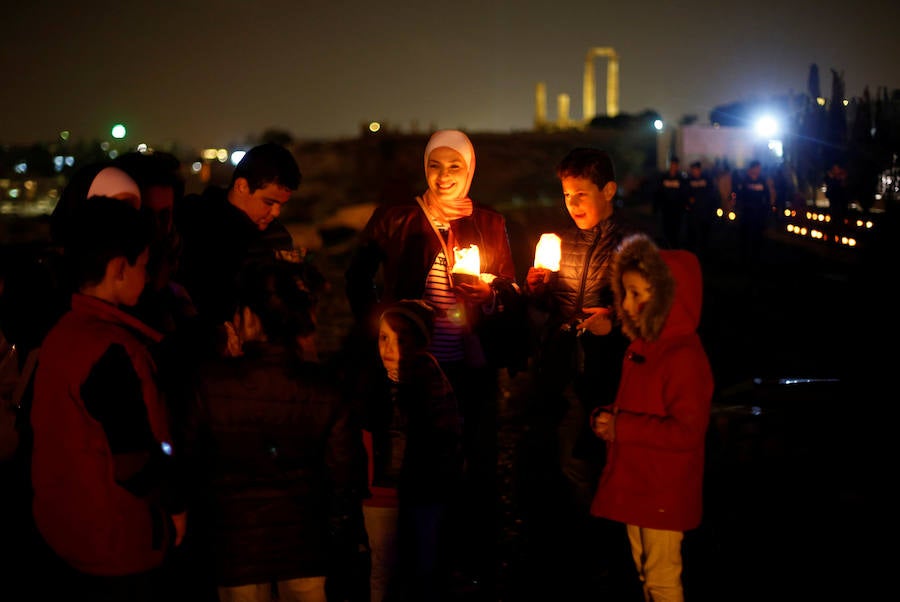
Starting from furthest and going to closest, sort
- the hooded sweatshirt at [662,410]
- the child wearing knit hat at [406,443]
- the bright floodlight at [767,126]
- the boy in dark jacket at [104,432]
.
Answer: the bright floodlight at [767,126] < the child wearing knit hat at [406,443] < the hooded sweatshirt at [662,410] < the boy in dark jacket at [104,432]

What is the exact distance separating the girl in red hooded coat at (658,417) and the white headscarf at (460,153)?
112 centimetres

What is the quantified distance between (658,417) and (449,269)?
1.45 metres

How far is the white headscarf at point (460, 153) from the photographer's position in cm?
478

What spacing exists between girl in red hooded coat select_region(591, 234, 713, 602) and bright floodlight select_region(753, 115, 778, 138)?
1310 inches

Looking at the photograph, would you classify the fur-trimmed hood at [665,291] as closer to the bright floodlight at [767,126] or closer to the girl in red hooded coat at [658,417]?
the girl in red hooded coat at [658,417]

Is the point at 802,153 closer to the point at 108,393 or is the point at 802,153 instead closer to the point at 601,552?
the point at 601,552

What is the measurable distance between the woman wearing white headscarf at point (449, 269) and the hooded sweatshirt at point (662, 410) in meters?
0.95

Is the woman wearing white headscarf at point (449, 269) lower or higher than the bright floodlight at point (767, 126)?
lower

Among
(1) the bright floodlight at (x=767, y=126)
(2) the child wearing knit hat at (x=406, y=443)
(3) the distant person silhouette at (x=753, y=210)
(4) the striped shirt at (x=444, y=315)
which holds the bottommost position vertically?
(2) the child wearing knit hat at (x=406, y=443)

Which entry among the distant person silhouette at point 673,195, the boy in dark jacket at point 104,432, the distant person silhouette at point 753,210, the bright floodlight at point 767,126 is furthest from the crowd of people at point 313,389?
the bright floodlight at point 767,126

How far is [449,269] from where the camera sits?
4738mm

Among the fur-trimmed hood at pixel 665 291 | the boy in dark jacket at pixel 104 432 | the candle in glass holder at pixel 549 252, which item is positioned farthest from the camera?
the candle in glass holder at pixel 549 252

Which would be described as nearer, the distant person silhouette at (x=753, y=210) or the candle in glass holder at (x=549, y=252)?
the candle in glass holder at (x=549, y=252)

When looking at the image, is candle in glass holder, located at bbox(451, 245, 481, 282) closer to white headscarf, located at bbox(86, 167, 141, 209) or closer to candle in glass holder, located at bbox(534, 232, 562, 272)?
candle in glass holder, located at bbox(534, 232, 562, 272)
